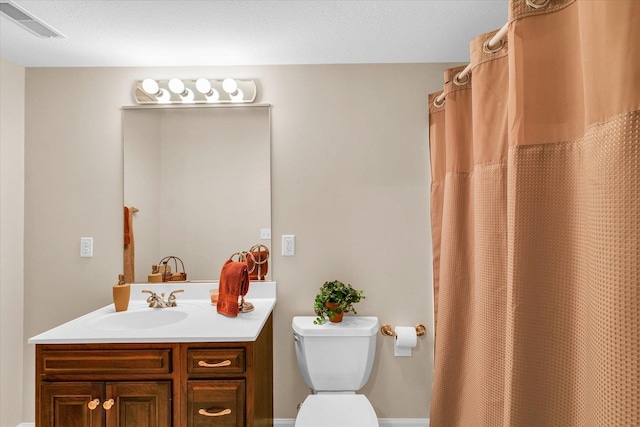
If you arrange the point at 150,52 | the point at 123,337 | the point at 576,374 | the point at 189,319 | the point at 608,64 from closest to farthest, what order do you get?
the point at 608,64 < the point at 576,374 < the point at 123,337 < the point at 189,319 < the point at 150,52

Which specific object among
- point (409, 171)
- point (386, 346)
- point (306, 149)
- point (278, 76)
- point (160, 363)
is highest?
point (278, 76)

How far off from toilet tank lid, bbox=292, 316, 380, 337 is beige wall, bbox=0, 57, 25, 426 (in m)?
1.67

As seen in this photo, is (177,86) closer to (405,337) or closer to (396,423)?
(405,337)

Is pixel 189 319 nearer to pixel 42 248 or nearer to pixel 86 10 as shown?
pixel 42 248

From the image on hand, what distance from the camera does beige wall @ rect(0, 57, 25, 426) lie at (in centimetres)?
209

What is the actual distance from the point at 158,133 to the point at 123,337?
1.24 m

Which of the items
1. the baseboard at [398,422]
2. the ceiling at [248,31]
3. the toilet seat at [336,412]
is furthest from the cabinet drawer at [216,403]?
the ceiling at [248,31]

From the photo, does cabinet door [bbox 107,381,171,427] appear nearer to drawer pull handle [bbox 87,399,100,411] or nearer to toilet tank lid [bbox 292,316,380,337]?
drawer pull handle [bbox 87,399,100,411]

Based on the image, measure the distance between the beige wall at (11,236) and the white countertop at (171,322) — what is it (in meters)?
0.53

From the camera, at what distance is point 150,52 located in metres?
2.07

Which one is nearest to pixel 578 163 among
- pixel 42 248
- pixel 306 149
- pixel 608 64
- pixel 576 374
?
pixel 608 64

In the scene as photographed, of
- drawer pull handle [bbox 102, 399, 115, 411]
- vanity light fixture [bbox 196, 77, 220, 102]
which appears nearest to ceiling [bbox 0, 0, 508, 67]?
vanity light fixture [bbox 196, 77, 220, 102]

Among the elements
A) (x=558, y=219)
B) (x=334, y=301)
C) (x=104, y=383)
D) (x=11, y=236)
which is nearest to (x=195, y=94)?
(x=11, y=236)

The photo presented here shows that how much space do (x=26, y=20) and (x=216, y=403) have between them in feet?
6.45
